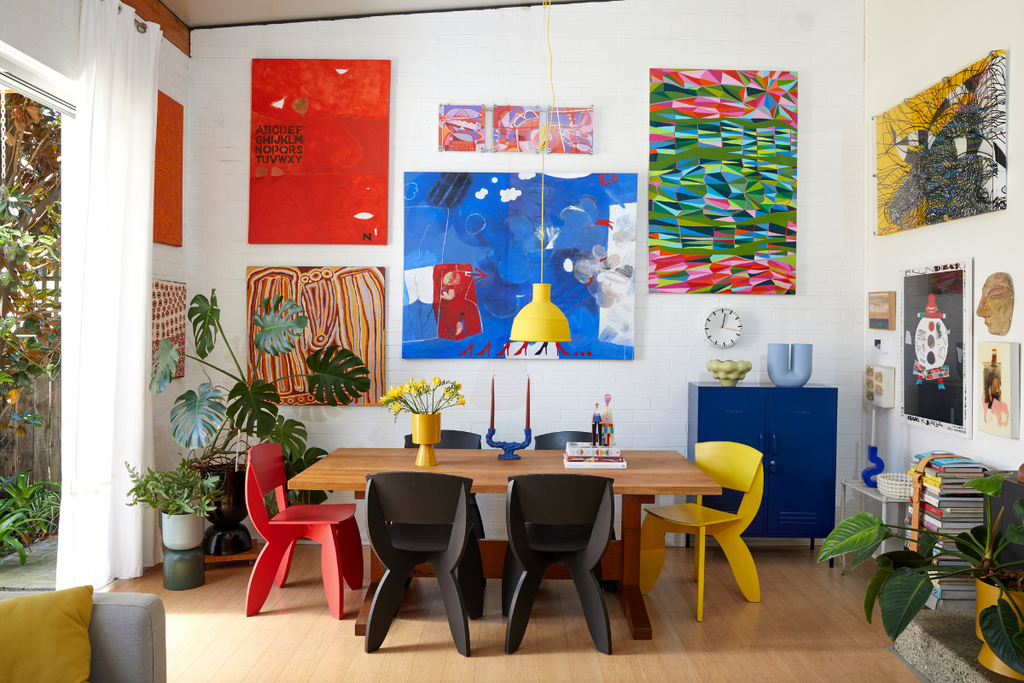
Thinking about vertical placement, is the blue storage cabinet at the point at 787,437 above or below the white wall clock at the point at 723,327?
below

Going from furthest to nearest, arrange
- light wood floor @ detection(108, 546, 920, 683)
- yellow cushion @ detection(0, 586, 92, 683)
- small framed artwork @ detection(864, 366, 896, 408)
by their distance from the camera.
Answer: small framed artwork @ detection(864, 366, 896, 408)
light wood floor @ detection(108, 546, 920, 683)
yellow cushion @ detection(0, 586, 92, 683)

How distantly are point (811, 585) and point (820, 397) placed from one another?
1172 mm

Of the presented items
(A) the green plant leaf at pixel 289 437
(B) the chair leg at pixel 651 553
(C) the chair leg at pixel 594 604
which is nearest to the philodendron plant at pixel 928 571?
(C) the chair leg at pixel 594 604

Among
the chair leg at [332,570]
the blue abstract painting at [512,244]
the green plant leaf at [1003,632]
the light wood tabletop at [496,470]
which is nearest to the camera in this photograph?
the green plant leaf at [1003,632]

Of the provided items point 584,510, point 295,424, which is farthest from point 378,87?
point 584,510

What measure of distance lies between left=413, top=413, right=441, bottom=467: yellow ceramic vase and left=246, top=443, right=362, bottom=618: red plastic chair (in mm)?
521

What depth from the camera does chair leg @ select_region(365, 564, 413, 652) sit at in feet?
9.86

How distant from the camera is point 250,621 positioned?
3.32m

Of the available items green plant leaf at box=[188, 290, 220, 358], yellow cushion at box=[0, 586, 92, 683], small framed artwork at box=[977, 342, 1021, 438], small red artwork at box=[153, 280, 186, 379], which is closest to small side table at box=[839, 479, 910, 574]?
small framed artwork at box=[977, 342, 1021, 438]

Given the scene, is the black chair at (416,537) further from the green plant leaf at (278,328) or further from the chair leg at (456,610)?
the green plant leaf at (278,328)

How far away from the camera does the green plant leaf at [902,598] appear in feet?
7.45

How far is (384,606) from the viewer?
3.02 metres

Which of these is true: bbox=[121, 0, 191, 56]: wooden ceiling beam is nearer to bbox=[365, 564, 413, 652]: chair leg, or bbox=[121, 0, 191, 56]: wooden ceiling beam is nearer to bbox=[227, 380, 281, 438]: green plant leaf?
bbox=[227, 380, 281, 438]: green plant leaf

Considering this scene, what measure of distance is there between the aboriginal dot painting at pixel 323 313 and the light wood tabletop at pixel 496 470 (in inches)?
35.4
